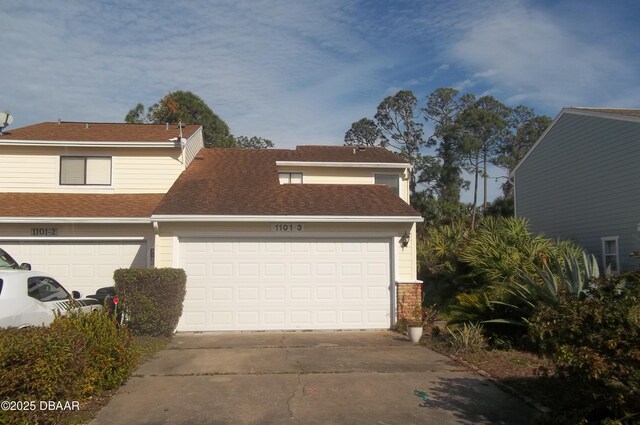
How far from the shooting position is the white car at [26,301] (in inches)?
328

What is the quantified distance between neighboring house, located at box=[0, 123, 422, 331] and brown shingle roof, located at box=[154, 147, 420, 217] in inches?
1.9

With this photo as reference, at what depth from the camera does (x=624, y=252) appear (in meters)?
17.1

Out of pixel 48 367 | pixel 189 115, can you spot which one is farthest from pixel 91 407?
pixel 189 115

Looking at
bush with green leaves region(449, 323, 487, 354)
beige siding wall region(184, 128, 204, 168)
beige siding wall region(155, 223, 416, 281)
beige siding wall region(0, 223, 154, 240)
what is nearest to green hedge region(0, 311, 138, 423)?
beige siding wall region(155, 223, 416, 281)

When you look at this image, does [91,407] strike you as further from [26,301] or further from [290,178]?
[290,178]

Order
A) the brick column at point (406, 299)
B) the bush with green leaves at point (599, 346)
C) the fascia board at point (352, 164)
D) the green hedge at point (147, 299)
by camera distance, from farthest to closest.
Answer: the fascia board at point (352, 164) < the brick column at point (406, 299) < the green hedge at point (147, 299) < the bush with green leaves at point (599, 346)

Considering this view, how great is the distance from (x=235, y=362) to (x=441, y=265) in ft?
41.2

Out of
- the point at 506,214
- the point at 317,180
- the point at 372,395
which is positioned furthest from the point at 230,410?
the point at 506,214

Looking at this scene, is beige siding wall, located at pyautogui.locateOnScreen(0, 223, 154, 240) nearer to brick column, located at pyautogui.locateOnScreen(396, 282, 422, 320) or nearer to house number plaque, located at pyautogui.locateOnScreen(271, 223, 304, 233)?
house number plaque, located at pyautogui.locateOnScreen(271, 223, 304, 233)

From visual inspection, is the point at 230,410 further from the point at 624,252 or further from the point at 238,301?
the point at 624,252

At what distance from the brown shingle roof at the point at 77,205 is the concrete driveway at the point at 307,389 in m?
5.47

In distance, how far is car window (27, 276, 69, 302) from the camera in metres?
9.22

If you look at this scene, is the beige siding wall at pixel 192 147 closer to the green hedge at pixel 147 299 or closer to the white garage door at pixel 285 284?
the white garage door at pixel 285 284

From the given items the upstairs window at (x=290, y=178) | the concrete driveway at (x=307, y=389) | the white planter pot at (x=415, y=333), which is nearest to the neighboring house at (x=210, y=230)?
the upstairs window at (x=290, y=178)
